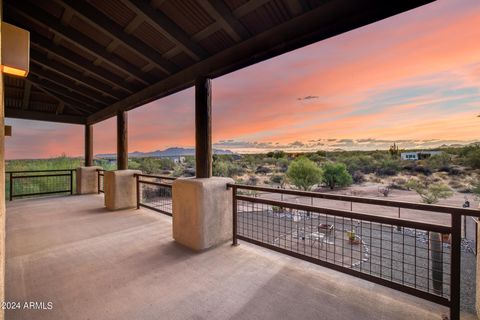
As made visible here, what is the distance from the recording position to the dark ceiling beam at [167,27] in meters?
2.30

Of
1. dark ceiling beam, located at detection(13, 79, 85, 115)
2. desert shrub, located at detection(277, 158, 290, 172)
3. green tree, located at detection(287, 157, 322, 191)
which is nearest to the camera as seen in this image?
dark ceiling beam, located at detection(13, 79, 85, 115)

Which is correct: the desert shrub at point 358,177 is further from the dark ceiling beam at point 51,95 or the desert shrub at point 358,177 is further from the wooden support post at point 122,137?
the dark ceiling beam at point 51,95

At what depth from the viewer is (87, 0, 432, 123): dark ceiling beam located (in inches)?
67.1

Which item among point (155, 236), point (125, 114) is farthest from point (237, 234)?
point (125, 114)

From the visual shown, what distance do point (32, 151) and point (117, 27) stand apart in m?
10.8

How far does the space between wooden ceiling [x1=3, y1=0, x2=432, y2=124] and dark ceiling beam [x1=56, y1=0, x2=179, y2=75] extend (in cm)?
1

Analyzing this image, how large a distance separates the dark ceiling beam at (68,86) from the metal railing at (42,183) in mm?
3300

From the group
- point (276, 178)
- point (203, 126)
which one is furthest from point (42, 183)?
point (276, 178)

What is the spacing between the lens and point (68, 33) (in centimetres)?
296

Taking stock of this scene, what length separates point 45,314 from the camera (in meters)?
1.69

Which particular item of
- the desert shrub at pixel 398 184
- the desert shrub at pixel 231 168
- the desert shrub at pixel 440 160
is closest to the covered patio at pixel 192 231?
the desert shrub at pixel 231 168

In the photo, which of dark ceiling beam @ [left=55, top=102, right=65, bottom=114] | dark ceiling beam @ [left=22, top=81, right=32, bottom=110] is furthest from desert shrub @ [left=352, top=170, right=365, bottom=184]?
dark ceiling beam @ [left=22, top=81, right=32, bottom=110]

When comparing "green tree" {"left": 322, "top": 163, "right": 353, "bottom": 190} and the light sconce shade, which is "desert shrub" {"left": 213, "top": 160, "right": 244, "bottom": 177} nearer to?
"green tree" {"left": 322, "top": 163, "right": 353, "bottom": 190}

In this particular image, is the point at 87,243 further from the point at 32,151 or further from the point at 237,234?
the point at 32,151
